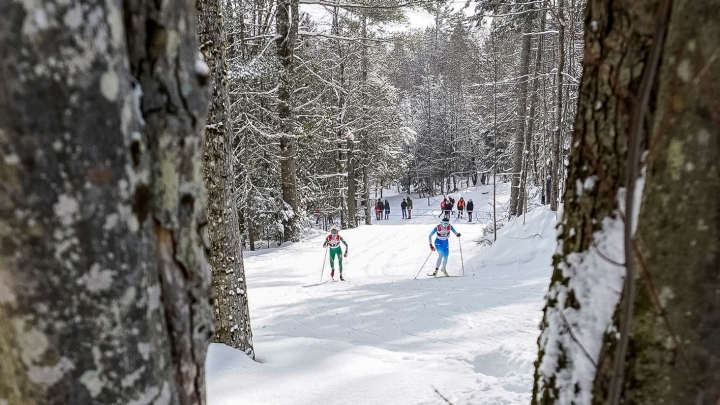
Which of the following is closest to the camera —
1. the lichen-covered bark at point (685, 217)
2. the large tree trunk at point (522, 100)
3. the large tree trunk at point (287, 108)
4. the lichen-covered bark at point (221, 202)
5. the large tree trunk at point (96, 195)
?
the large tree trunk at point (96, 195)

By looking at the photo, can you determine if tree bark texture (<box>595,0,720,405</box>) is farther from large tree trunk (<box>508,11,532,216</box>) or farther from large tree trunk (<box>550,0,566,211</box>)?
large tree trunk (<box>508,11,532,216</box>)

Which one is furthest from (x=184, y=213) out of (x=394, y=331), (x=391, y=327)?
(x=391, y=327)

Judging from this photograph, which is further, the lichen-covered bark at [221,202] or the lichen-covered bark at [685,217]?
the lichen-covered bark at [221,202]

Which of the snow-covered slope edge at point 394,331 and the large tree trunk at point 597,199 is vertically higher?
the large tree trunk at point 597,199

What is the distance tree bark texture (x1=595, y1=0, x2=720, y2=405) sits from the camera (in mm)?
1046

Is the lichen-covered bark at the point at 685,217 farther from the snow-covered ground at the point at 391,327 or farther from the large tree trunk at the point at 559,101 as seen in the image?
the large tree trunk at the point at 559,101

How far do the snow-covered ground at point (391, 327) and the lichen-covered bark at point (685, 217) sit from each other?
0.89 m

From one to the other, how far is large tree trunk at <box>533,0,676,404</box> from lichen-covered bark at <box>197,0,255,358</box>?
351 centimetres

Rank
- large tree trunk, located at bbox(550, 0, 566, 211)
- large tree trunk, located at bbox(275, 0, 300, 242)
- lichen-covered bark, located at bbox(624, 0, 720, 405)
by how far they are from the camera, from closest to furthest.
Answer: lichen-covered bark, located at bbox(624, 0, 720, 405) < large tree trunk, located at bbox(550, 0, 566, 211) < large tree trunk, located at bbox(275, 0, 300, 242)

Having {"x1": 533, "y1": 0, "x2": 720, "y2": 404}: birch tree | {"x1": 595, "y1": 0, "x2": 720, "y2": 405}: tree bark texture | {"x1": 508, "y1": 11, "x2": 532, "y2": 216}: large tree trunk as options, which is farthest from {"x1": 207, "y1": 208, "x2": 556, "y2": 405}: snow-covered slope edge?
{"x1": 508, "y1": 11, "x2": 532, "y2": 216}: large tree trunk

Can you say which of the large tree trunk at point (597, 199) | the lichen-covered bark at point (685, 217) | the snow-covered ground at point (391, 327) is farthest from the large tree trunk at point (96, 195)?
the snow-covered ground at point (391, 327)

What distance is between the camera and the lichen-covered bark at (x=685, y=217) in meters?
1.04

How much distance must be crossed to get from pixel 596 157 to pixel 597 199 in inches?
5.2

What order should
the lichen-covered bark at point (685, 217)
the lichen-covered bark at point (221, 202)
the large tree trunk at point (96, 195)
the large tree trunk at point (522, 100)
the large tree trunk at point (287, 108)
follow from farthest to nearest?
1. the large tree trunk at point (522, 100)
2. the large tree trunk at point (287, 108)
3. the lichen-covered bark at point (221, 202)
4. the lichen-covered bark at point (685, 217)
5. the large tree trunk at point (96, 195)
